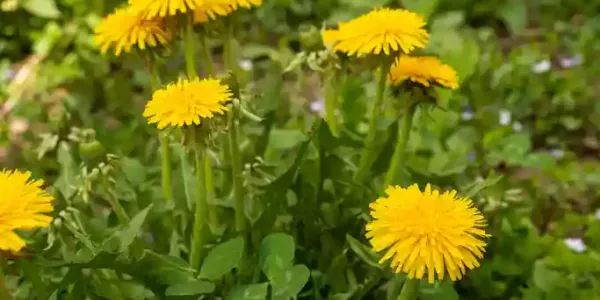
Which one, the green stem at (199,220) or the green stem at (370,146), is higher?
the green stem at (370,146)

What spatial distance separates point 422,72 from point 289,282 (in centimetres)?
28

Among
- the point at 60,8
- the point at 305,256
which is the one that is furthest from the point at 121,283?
the point at 60,8

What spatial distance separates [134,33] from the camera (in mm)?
891

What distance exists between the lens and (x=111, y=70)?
73.9 inches

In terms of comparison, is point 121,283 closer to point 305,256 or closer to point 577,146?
point 305,256

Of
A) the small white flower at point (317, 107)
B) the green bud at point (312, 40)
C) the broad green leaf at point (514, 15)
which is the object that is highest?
the broad green leaf at point (514, 15)

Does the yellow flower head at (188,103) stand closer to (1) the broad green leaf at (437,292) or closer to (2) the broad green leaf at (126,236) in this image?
(2) the broad green leaf at (126,236)

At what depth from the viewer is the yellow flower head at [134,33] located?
0.89m

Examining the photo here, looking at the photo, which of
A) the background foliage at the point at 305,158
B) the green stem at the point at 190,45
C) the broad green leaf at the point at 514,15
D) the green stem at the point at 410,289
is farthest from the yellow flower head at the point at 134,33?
the broad green leaf at the point at 514,15

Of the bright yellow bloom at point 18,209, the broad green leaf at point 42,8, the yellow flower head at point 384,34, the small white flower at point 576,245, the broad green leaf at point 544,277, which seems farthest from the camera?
the broad green leaf at point 42,8

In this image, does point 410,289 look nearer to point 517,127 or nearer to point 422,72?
point 422,72

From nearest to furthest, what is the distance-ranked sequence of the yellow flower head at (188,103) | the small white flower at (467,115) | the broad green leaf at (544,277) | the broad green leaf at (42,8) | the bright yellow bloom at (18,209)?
1. the bright yellow bloom at (18,209)
2. the yellow flower head at (188,103)
3. the broad green leaf at (544,277)
4. the small white flower at (467,115)
5. the broad green leaf at (42,8)

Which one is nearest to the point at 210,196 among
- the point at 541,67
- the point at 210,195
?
the point at 210,195

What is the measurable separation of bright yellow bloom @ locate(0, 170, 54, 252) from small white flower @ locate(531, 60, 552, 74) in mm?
1305
